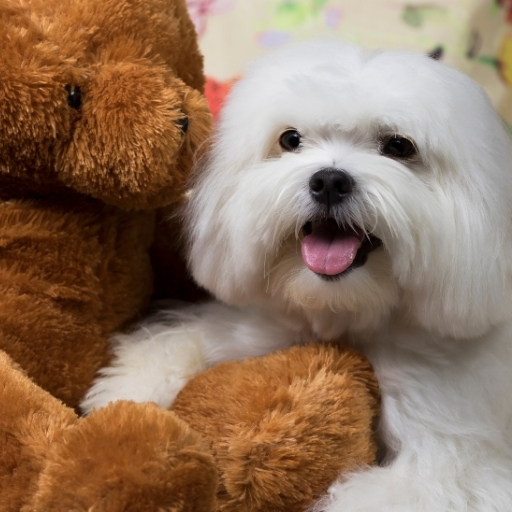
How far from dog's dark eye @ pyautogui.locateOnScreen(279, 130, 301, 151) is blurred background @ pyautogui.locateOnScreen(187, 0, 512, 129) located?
0.94 metres

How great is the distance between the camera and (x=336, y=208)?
2.98ft

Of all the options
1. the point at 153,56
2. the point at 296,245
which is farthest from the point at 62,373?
the point at 153,56

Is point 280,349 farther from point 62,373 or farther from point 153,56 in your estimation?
point 153,56

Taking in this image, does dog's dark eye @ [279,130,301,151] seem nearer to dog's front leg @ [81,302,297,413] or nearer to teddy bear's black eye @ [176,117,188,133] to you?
teddy bear's black eye @ [176,117,188,133]

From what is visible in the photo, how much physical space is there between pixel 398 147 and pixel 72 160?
19.9 inches

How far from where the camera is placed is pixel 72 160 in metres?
0.98

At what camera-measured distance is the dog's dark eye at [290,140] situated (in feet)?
3.41

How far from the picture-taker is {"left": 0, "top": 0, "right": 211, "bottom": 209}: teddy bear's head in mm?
915

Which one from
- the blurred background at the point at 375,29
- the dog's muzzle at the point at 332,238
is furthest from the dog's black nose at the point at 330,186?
the blurred background at the point at 375,29

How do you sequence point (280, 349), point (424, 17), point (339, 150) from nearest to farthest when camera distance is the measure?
point (339, 150), point (280, 349), point (424, 17)

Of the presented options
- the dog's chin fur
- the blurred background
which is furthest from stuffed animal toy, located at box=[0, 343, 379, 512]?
the blurred background

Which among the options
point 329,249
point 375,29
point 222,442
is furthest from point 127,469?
point 375,29

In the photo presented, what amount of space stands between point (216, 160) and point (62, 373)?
1.43 feet

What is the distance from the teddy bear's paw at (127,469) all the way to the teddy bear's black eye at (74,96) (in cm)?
46
